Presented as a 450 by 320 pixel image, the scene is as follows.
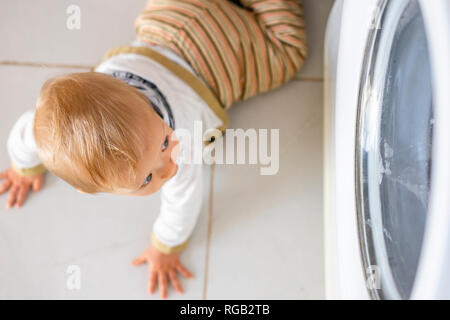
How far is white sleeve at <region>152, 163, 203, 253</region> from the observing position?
76 centimetres

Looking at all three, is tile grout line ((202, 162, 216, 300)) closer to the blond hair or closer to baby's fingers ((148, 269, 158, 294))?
baby's fingers ((148, 269, 158, 294))

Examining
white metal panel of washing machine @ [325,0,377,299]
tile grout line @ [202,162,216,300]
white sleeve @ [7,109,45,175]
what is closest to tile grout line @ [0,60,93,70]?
white sleeve @ [7,109,45,175]

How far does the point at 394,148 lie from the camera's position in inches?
19.8

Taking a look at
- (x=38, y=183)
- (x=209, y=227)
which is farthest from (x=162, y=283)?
(x=38, y=183)

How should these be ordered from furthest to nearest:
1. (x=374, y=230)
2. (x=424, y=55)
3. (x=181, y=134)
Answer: (x=181, y=134) → (x=374, y=230) → (x=424, y=55)

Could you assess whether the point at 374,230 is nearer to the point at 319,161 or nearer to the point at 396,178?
the point at 396,178

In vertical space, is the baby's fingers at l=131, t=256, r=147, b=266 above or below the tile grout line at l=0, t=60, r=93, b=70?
below

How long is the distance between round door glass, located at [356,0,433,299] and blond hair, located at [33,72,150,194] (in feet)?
0.86

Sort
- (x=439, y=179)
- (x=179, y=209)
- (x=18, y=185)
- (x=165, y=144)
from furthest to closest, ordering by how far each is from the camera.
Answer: (x=18, y=185) → (x=179, y=209) → (x=165, y=144) → (x=439, y=179)

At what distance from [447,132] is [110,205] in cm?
69

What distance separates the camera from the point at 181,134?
0.71 meters

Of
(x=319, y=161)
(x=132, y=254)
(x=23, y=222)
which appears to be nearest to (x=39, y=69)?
(x=23, y=222)

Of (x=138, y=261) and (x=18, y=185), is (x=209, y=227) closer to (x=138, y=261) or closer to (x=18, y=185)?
(x=138, y=261)

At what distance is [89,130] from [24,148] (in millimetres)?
363
